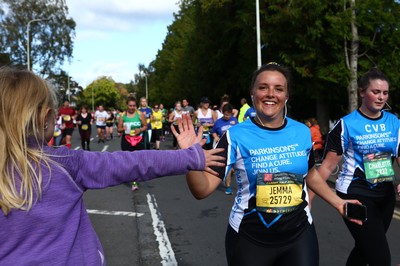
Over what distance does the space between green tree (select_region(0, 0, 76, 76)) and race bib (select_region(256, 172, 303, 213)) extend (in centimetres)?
4457

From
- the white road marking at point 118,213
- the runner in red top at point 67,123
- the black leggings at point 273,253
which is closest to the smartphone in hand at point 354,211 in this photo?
the black leggings at point 273,253

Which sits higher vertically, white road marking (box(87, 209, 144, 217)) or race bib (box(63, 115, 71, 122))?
race bib (box(63, 115, 71, 122))

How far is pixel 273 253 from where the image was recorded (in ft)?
8.07

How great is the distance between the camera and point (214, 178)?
2.45m

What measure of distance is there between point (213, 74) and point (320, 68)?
49.7 feet

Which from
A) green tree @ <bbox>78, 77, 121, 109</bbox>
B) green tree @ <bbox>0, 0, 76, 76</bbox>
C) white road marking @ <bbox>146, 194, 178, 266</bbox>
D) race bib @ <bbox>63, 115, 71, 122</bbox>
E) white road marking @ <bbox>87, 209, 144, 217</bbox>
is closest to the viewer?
white road marking @ <bbox>146, 194, 178, 266</bbox>

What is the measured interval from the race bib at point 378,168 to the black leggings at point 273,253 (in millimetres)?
1016

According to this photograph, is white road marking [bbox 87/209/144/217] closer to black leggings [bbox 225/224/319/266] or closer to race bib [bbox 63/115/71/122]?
black leggings [bbox 225/224/319/266]

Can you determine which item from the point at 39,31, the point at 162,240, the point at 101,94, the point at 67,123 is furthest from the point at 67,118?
the point at 101,94

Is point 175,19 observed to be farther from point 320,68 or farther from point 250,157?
point 250,157

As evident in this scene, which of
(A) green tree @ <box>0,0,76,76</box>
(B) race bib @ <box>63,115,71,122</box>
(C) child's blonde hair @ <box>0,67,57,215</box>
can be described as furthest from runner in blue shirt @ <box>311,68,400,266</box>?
(A) green tree @ <box>0,0,76,76</box>

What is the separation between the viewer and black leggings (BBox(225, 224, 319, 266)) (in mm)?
2434

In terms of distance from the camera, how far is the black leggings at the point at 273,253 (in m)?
2.43

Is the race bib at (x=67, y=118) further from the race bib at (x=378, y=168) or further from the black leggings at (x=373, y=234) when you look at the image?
the race bib at (x=378, y=168)
